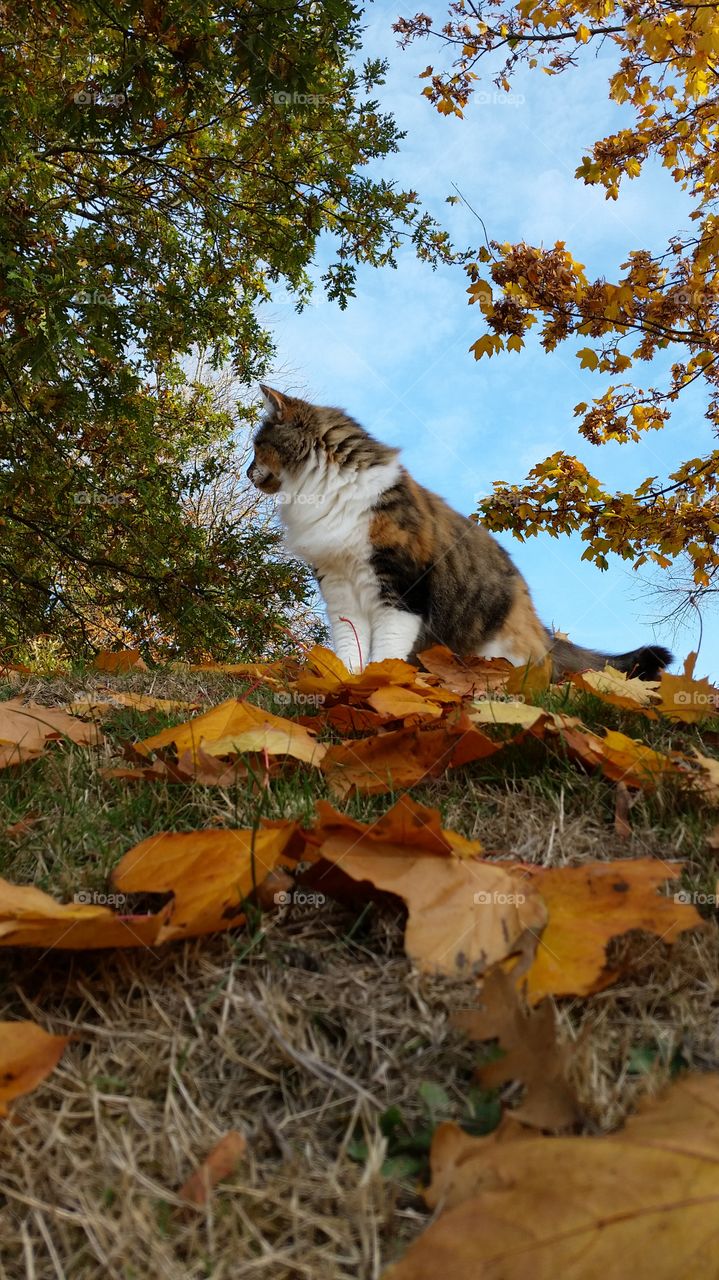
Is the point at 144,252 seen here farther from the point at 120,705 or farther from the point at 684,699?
the point at 684,699

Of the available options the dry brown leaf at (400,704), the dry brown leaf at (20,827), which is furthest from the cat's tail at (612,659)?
the dry brown leaf at (20,827)

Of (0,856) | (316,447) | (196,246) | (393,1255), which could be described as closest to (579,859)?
(393,1255)

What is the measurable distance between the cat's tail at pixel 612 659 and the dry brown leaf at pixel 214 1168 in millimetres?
3421

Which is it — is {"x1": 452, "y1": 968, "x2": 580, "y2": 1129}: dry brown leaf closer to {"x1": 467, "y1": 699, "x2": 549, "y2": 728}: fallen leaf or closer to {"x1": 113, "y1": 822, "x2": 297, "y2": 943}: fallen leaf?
{"x1": 113, "y1": 822, "x2": 297, "y2": 943}: fallen leaf

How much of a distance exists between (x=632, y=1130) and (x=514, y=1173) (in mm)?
136

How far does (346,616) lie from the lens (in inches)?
165

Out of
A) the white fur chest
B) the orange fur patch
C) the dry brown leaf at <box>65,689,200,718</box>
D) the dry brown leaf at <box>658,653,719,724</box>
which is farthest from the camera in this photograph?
the orange fur patch

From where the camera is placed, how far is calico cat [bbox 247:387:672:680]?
3840 millimetres

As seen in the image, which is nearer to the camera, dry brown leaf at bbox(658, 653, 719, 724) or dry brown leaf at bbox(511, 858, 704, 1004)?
dry brown leaf at bbox(511, 858, 704, 1004)

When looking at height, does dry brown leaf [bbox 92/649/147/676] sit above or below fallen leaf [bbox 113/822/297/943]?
above

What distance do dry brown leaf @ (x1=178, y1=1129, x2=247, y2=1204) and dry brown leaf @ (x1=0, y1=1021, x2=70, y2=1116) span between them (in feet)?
Answer: 0.71

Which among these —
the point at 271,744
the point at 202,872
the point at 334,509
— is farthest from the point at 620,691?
the point at 334,509

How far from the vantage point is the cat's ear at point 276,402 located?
4.28 m

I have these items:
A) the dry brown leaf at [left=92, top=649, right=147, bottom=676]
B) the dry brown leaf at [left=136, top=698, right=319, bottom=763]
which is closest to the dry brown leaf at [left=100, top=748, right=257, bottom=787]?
the dry brown leaf at [left=136, top=698, right=319, bottom=763]
